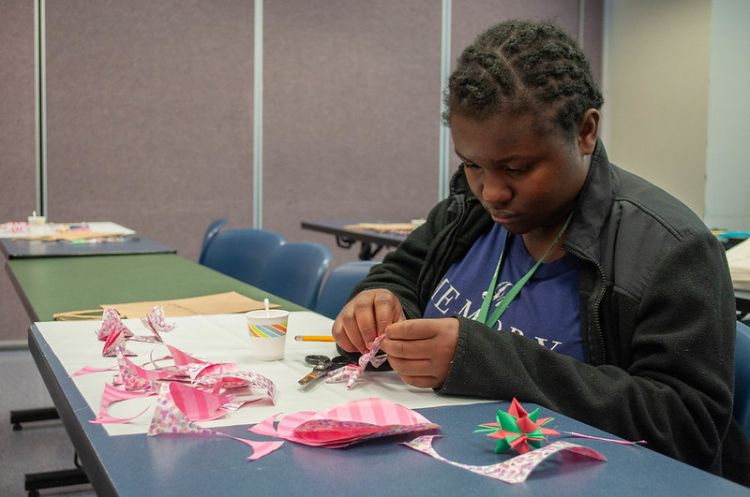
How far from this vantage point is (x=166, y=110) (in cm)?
513

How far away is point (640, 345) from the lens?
1.09 m

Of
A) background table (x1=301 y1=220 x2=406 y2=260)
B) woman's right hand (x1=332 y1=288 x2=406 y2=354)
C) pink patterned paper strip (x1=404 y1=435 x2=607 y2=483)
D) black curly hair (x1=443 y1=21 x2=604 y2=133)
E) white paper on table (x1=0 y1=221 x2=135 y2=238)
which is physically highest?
black curly hair (x1=443 y1=21 x2=604 y2=133)

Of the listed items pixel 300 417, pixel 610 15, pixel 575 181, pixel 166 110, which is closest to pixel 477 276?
pixel 575 181

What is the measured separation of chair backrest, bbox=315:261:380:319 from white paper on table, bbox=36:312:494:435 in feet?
0.83

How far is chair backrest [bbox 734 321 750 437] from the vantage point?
110cm

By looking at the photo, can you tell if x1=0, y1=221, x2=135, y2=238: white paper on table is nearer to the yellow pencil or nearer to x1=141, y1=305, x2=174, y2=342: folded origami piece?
x1=141, y1=305, x2=174, y2=342: folded origami piece

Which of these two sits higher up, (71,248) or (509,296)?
(509,296)

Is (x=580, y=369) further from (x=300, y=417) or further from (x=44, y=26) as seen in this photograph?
(x=44, y=26)

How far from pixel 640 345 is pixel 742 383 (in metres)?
0.16

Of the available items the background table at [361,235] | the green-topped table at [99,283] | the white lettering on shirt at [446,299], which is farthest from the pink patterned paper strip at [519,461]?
the background table at [361,235]

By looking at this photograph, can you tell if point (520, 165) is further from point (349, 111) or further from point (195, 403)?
point (349, 111)

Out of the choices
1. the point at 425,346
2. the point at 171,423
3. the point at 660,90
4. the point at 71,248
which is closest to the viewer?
the point at 171,423

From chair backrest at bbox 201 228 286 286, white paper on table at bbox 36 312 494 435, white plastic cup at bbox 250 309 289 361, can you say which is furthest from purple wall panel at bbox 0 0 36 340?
white plastic cup at bbox 250 309 289 361

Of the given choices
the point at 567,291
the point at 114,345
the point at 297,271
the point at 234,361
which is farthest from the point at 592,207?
the point at 297,271
